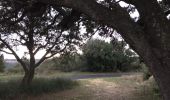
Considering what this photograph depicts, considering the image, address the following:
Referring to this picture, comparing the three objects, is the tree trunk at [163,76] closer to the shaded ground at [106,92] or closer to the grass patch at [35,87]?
the shaded ground at [106,92]

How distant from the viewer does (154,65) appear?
7242 millimetres

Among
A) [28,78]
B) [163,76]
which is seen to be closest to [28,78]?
[28,78]

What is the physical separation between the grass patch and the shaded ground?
0.52 m

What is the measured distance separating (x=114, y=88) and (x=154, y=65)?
15408 millimetres

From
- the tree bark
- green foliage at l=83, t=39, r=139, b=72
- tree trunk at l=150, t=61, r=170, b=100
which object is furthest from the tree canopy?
green foliage at l=83, t=39, r=139, b=72

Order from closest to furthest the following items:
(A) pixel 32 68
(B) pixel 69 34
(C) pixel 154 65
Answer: (C) pixel 154 65 → (B) pixel 69 34 → (A) pixel 32 68

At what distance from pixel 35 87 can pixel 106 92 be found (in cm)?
426

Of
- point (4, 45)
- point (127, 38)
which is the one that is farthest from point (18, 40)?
point (127, 38)

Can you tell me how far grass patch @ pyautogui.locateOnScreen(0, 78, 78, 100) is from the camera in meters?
17.8

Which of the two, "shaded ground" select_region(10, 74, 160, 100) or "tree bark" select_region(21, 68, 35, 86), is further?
"tree bark" select_region(21, 68, 35, 86)

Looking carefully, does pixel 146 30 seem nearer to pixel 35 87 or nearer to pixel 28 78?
pixel 35 87

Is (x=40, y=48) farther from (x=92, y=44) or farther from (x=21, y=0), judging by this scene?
(x=92, y=44)

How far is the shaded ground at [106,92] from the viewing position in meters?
17.2

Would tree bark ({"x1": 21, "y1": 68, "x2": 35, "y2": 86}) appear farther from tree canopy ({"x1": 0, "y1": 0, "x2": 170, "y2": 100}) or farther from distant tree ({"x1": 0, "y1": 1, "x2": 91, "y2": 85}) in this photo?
tree canopy ({"x1": 0, "y1": 0, "x2": 170, "y2": 100})
